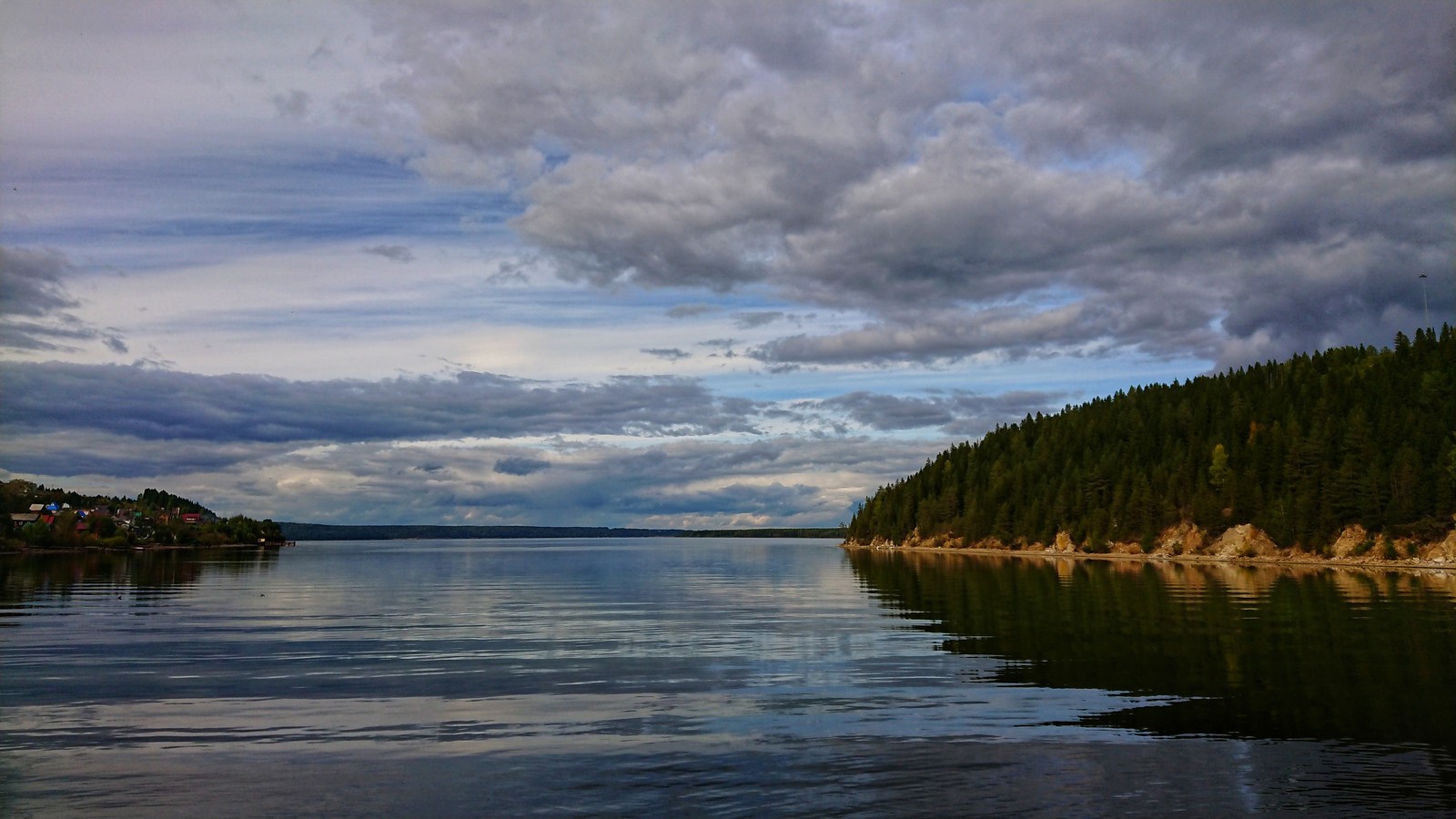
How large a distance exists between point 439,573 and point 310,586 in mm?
37609

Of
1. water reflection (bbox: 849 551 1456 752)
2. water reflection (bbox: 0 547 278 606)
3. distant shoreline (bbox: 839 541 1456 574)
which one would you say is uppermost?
water reflection (bbox: 849 551 1456 752)

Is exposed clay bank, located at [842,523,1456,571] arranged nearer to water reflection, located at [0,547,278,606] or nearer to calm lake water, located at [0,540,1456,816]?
calm lake water, located at [0,540,1456,816]

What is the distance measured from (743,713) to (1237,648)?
26.7 metres

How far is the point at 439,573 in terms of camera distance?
14712 cm

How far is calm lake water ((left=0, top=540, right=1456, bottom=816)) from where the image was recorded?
2188cm

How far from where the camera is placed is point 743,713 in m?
31.6

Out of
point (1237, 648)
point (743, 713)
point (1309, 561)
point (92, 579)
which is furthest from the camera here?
point (1309, 561)

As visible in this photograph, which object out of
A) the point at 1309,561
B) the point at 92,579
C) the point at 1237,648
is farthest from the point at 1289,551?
the point at 92,579

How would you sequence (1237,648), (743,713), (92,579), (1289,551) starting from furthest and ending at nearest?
(1289,551), (92,579), (1237,648), (743,713)

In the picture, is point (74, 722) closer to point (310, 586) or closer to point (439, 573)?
point (310, 586)

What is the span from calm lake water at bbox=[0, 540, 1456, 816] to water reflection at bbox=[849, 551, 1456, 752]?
0.79 feet

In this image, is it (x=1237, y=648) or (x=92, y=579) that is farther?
(x=92, y=579)

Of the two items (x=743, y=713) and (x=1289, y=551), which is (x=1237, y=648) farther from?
(x=1289, y=551)

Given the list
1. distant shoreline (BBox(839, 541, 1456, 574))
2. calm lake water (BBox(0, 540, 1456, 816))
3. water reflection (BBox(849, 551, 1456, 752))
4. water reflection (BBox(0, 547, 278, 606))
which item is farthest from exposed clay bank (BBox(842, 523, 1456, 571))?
water reflection (BBox(0, 547, 278, 606))
